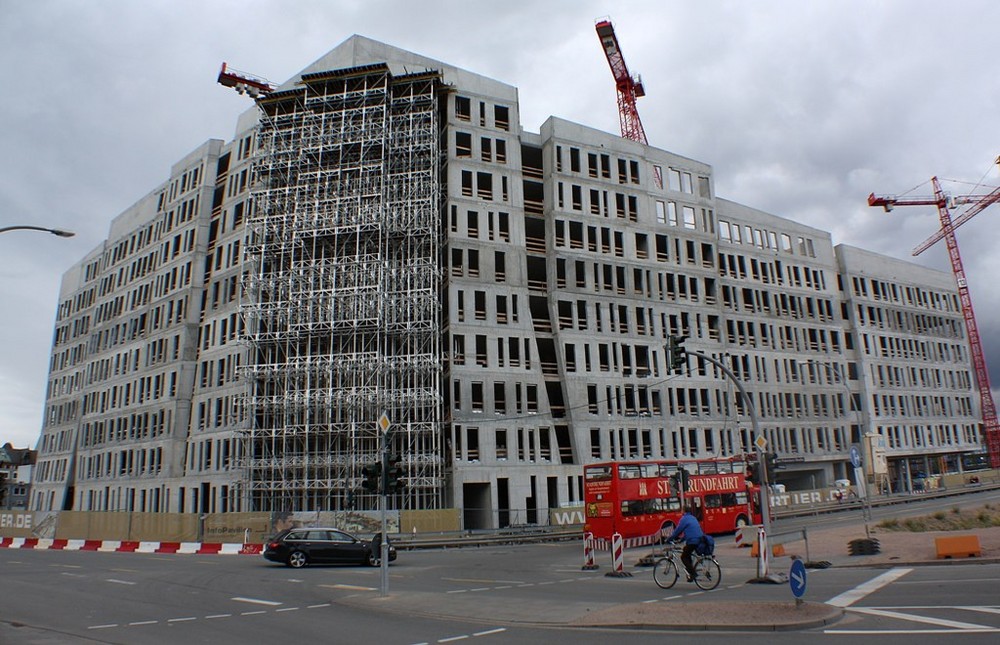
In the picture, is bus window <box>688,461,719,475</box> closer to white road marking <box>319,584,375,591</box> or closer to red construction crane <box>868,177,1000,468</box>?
white road marking <box>319,584,375,591</box>

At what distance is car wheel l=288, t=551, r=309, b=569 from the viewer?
26859mm

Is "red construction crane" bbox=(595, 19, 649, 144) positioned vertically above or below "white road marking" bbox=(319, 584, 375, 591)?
above

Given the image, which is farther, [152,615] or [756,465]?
[756,465]

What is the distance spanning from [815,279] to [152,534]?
64363mm

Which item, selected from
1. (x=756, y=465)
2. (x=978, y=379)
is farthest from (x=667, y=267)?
(x=978, y=379)

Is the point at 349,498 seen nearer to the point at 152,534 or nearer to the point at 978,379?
the point at 152,534

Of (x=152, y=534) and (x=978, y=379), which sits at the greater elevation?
(x=978, y=379)

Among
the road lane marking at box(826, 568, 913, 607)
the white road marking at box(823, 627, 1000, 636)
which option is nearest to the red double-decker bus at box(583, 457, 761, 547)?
the road lane marking at box(826, 568, 913, 607)

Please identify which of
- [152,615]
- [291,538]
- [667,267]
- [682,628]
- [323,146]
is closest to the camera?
[682,628]

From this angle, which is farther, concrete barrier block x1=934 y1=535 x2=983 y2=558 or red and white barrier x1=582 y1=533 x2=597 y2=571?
red and white barrier x1=582 y1=533 x2=597 y2=571

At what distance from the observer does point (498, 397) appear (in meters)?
51.2

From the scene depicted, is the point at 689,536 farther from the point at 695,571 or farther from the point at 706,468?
the point at 706,468

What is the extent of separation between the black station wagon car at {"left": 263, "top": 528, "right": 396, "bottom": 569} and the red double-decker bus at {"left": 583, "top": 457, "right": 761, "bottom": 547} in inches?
371

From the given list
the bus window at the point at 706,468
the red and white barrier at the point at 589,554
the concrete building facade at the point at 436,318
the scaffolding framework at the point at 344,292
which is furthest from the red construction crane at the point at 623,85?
the red and white barrier at the point at 589,554
